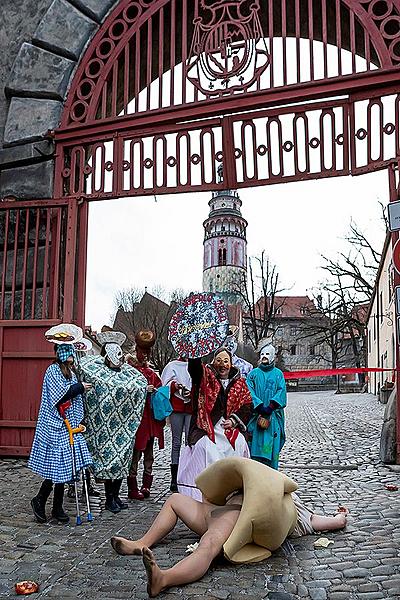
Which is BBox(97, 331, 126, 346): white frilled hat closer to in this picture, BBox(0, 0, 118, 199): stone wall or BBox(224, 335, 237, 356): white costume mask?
BBox(224, 335, 237, 356): white costume mask

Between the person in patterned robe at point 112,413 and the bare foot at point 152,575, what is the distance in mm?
2548

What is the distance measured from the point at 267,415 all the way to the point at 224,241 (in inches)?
2408

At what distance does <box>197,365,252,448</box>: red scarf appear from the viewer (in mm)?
6277

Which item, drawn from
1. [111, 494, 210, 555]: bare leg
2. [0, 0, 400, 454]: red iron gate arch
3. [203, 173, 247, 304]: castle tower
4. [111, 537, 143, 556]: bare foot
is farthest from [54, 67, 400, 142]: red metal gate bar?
[203, 173, 247, 304]: castle tower

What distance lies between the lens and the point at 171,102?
9391 mm

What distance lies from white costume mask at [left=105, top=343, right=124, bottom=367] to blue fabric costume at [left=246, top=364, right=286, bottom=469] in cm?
144

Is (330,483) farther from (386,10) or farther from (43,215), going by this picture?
(386,10)

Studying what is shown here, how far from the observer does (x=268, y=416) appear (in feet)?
24.5

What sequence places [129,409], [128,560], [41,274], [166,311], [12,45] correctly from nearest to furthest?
[128,560] < [129,409] < [41,274] < [12,45] < [166,311]

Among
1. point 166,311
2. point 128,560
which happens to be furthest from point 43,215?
point 166,311

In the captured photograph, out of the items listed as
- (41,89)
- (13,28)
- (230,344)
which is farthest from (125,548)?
(13,28)

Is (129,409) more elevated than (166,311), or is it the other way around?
(166,311)

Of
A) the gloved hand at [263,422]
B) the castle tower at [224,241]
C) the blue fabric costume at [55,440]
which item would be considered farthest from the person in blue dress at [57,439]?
the castle tower at [224,241]

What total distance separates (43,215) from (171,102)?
2358 mm
